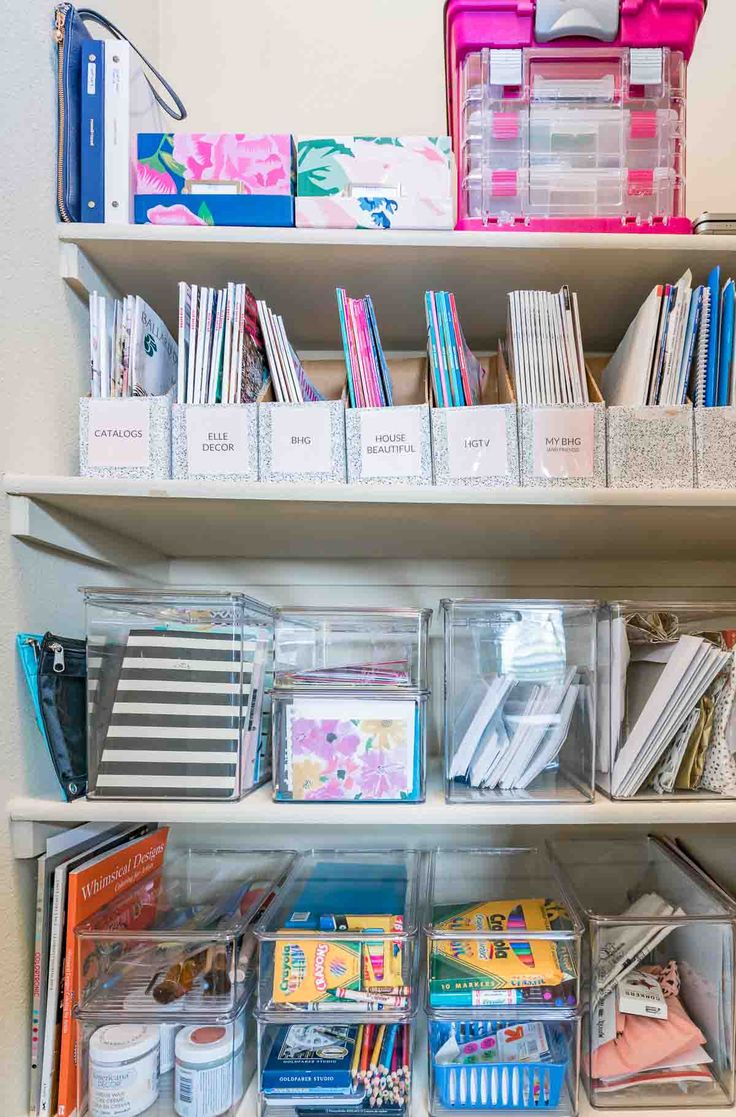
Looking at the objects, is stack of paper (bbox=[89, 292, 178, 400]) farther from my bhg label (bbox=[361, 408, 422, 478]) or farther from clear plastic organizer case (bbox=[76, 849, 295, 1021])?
clear plastic organizer case (bbox=[76, 849, 295, 1021])

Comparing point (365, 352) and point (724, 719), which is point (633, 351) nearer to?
point (365, 352)

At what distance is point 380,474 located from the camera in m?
0.93

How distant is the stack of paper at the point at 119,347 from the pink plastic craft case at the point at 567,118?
18.0 inches

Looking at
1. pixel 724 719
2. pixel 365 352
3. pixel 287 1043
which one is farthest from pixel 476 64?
pixel 287 1043

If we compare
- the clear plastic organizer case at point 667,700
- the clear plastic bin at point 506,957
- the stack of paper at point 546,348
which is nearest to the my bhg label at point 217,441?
the stack of paper at point 546,348

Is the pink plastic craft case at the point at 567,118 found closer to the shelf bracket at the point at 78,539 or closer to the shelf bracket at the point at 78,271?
the shelf bracket at the point at 78,271

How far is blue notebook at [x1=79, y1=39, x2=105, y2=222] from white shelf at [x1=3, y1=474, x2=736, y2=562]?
0.38 m

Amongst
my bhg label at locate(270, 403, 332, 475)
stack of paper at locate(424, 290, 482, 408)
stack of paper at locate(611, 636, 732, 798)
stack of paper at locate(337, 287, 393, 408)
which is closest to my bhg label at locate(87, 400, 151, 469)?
my bhg label at locate(270, 403, 332, 475)

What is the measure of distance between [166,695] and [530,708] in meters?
0.47

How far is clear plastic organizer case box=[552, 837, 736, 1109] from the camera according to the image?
0.90 meters

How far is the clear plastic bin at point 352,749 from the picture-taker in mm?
911

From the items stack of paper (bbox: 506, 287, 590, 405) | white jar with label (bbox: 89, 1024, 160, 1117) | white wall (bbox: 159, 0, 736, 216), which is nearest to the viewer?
white jar with label (bbox: 89, 1024, 160, 1117)

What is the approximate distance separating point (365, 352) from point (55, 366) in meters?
0.40

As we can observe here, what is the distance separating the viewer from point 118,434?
0.92 meters
